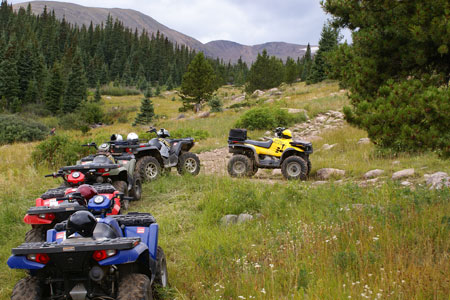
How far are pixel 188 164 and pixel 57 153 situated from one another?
396cm

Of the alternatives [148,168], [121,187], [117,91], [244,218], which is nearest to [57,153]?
[148,168]

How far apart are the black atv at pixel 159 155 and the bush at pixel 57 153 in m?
2.37

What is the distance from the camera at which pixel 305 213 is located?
18.8 feet

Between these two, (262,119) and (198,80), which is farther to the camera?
(198,80)

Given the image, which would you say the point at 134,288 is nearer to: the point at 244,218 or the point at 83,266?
the point at 83,266

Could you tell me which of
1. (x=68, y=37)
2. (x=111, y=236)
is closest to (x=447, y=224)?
(x=111, y=236)

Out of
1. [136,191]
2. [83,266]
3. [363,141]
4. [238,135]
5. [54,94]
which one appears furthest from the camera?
[54,94]

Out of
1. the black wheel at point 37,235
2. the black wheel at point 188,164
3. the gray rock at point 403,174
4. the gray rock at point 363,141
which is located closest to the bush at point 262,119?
the gray rock at point 363,141

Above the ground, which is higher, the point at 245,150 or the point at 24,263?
the point at 245,150

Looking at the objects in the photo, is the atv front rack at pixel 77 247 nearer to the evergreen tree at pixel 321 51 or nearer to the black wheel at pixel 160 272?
the black wheel at pixel 160 272

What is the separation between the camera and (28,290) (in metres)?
2.99

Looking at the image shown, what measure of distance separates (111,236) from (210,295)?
1.11 metres

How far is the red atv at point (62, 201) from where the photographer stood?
4.73 m

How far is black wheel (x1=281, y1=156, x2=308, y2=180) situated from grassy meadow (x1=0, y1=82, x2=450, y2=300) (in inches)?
75.3
